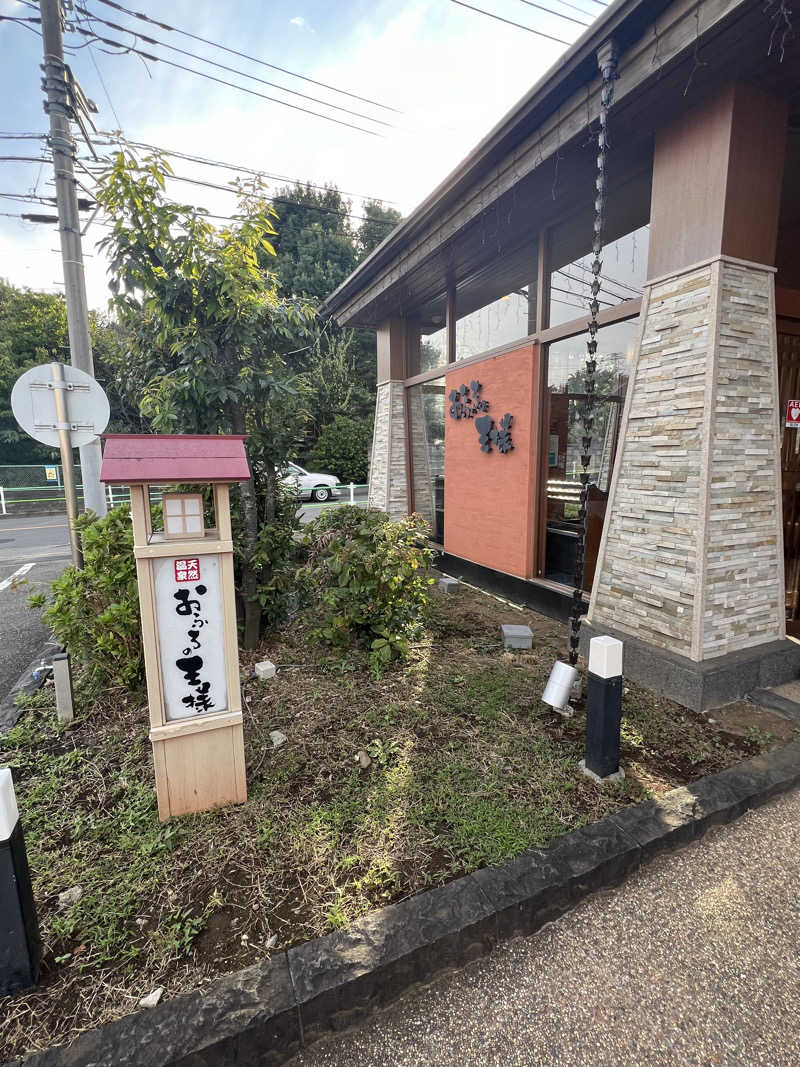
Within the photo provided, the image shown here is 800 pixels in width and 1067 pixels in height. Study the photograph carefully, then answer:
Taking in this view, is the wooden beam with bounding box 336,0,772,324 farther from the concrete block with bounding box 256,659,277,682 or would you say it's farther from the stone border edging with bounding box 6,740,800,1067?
the concrete block with bounding box 256,659,277,682

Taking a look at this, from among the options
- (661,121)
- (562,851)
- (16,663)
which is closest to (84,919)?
(562,851)

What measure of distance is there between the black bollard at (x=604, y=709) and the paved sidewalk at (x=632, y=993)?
0.49 meters

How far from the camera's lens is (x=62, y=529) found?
39.7ft

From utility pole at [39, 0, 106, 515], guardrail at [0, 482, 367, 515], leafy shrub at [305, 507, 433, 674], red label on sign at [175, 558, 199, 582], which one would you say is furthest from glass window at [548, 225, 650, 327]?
guardrail at [0, 482, 367, 515]

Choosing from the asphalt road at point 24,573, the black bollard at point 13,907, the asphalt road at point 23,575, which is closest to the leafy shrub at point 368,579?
the asphalt road at point 24,573

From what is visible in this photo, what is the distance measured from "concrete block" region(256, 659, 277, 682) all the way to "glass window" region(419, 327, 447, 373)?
4812mm

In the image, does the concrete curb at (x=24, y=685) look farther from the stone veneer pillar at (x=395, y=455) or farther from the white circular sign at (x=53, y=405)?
the stone veneer pillar at (x=395, y=455)

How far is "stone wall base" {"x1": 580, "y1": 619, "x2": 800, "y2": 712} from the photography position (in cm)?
307

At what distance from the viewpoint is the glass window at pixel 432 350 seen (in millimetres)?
6746

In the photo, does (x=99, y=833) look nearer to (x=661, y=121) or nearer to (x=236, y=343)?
(x=236, y=343)

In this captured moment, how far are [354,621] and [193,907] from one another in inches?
83.0

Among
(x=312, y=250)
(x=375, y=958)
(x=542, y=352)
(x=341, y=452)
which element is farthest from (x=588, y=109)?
(x=312, y=250)

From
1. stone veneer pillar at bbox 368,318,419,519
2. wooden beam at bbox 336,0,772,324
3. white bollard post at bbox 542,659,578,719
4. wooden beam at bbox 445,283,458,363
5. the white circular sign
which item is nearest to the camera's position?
wooden beam at bbox 336,0,772,324

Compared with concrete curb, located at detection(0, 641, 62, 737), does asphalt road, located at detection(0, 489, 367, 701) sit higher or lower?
lower
